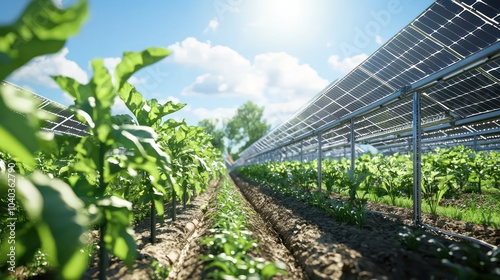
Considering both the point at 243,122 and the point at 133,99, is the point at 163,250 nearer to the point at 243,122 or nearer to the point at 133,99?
the point at 133,99

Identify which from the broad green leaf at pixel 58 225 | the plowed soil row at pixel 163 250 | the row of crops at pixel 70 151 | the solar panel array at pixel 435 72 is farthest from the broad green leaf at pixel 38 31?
the solar panel array at pixel 435 72

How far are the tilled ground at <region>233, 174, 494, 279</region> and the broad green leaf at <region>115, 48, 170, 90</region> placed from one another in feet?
6.82

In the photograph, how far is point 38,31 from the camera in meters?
1.49

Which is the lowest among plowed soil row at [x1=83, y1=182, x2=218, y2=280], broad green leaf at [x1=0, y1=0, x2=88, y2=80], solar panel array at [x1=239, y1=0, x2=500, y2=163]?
plowed soil row at [x1=83, y1=182, x2=218, y2=280]

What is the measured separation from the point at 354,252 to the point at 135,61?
7.78 ft

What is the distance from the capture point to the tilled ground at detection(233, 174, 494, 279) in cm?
239

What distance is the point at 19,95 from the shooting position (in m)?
1.44

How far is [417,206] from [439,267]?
8.24 feet

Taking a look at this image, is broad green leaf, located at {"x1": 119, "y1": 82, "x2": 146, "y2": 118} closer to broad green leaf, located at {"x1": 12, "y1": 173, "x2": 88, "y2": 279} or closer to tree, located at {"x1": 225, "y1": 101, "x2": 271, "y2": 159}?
broad green leaf, located at {"x1": 12, "y1": 173, "x2": 88, "y2": 279}

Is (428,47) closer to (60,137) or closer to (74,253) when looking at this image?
(60,137)

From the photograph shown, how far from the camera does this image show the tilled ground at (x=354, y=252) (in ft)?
7.84

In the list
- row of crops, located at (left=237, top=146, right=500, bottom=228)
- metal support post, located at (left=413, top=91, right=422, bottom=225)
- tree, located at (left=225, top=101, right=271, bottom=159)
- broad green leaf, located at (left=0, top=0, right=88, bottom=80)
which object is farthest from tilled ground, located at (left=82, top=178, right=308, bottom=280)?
tree, located at (left=225, top=101, right=271, bottom=159)

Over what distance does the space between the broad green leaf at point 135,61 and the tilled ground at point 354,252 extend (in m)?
2.08

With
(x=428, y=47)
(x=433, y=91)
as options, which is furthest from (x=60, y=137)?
(x=433, y=91)
